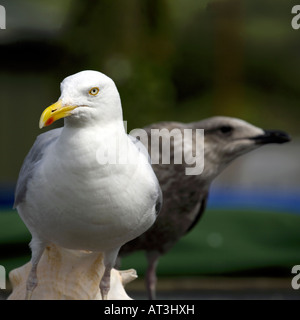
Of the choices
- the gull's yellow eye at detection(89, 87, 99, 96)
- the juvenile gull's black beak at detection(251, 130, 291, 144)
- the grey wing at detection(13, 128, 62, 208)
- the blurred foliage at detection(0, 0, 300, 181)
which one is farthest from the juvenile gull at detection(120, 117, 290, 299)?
the blurred foliage at detection(0, 0, 300, 181)

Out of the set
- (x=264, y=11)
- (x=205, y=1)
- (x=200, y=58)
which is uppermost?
(x=264, y=11)

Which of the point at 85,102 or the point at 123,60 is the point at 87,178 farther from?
the point at 123,60

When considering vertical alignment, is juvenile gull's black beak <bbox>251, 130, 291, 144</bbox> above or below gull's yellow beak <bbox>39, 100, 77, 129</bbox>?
above

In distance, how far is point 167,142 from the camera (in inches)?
51.0

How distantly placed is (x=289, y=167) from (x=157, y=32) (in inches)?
46.8

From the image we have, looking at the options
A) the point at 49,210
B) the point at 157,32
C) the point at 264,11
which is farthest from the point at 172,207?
the point at 264,11

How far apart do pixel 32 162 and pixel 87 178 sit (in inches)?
5.5

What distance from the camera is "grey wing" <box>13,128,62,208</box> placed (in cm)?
83

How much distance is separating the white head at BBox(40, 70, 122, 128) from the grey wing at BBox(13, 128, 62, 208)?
0.32 feet

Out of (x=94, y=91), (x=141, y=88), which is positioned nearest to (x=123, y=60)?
(x=141, y=88)

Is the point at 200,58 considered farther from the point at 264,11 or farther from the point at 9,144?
the point at 9,144

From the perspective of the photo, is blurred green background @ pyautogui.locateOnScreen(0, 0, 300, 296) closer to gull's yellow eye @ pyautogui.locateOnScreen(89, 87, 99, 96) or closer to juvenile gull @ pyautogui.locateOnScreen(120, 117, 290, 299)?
juvenile gull @ pyautogui.locateOnScreen(120, 117, 290, 299)

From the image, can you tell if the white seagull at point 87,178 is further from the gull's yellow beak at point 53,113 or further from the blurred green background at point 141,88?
the blurred green background at point 141,88

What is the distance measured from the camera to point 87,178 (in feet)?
2.47
